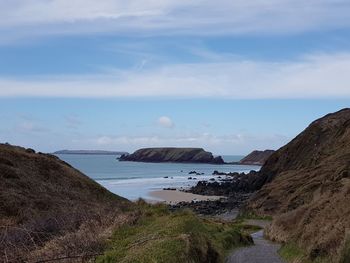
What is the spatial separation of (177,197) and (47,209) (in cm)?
5549

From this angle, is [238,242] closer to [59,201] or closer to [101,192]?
[59,201]

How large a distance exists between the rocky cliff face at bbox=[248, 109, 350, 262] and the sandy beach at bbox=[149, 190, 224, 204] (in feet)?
39.4

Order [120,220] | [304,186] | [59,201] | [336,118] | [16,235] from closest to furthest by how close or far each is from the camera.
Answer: [16,235] → [120,220] → [59,201] → [304,186] → [336,118]

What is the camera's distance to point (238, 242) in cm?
3494

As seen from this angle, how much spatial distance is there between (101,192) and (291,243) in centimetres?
2186

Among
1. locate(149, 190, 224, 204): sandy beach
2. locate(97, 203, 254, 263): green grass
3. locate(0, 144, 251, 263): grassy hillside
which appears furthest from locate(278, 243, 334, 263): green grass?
locate(149, 190, 224, 204): sandy beach

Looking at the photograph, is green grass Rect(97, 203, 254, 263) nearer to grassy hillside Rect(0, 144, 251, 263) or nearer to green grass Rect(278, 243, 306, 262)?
grassy hillside Rect(0, 144, 251, 263)

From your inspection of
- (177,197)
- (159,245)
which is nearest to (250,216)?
(177,197)

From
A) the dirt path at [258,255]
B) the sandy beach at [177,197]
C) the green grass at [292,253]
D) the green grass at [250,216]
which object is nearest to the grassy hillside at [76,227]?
the dirt path at [258,255]

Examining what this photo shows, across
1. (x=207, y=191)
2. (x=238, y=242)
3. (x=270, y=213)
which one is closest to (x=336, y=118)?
(x=207, y=191)

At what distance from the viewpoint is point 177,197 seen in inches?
3546

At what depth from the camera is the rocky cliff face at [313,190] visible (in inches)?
940

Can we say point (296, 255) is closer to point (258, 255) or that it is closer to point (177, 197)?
point (258, 255)

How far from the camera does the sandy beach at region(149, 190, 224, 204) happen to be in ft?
281
